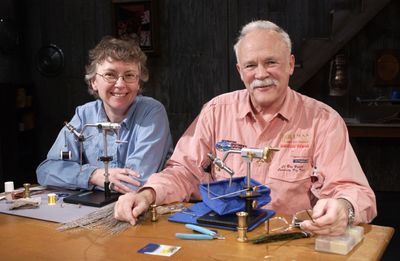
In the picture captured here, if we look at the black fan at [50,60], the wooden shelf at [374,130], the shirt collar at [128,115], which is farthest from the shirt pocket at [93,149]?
the black fan at [50,60]

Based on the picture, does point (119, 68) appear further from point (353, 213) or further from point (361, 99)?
point (361, 99)

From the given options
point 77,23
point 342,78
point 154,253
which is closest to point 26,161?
point 77,23

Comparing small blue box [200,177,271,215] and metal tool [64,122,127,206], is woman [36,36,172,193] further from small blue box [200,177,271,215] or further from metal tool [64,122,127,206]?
small blue box [200,177,271,215]

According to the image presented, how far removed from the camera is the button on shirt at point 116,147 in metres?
2.29

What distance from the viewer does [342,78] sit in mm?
5000

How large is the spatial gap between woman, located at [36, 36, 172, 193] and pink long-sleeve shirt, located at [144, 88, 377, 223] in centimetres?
22

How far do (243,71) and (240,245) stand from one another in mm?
930

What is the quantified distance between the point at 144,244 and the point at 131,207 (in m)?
0.25

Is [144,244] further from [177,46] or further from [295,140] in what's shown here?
[177,46]

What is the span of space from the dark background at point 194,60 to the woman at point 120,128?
8.55 feet

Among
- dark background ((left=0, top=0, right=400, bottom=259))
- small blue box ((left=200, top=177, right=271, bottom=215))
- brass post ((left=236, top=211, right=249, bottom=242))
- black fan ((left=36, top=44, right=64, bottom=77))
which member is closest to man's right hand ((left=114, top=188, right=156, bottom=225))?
small blue box ((left=200, top=177, right=271, bottom=215))

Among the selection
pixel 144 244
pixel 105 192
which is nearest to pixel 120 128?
pixel 105 192

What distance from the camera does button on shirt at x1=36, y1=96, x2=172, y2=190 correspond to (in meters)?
2.29

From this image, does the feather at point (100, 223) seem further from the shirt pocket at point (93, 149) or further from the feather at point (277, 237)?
the shirt pocket at point (93, 149)
